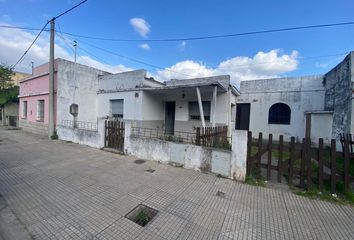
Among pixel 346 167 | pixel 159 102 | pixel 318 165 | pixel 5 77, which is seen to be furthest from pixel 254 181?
pixel 5 77

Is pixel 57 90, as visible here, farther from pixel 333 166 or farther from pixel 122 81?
pixel 333 166

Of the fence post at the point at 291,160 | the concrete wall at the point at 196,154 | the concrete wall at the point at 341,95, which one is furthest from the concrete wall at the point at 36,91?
the concrete wall at the point at 341,95

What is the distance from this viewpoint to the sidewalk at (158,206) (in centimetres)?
269

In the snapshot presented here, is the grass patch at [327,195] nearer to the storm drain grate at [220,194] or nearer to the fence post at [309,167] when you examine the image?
the fence post at [309,167]

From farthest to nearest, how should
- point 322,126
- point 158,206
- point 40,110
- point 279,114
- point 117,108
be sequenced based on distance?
point 40,110, point 279,114, point 117,108, point 322,126, point 158,206

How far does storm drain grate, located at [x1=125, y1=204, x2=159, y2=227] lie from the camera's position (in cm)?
296

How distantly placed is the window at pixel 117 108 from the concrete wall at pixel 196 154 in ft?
14.8

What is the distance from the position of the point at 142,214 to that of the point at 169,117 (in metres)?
8.63

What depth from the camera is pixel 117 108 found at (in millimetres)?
11289

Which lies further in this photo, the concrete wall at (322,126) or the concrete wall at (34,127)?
the concrete wall at (34,127)

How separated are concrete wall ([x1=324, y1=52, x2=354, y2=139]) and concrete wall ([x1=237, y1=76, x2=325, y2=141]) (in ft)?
2.51

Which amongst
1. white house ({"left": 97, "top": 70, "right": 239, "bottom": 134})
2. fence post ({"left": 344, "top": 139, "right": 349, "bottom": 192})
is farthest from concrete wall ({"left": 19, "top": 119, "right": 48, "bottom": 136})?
fence post ({"left": 344, "top": 139, "right": 349, "bottom": 192})

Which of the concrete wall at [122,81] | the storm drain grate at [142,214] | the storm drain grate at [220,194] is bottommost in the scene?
the storm drain grate at [142,214]

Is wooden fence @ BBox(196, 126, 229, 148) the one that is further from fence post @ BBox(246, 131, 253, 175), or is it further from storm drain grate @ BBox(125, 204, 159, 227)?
storm drain grate @ BBox(125, 204, 159, 227)
